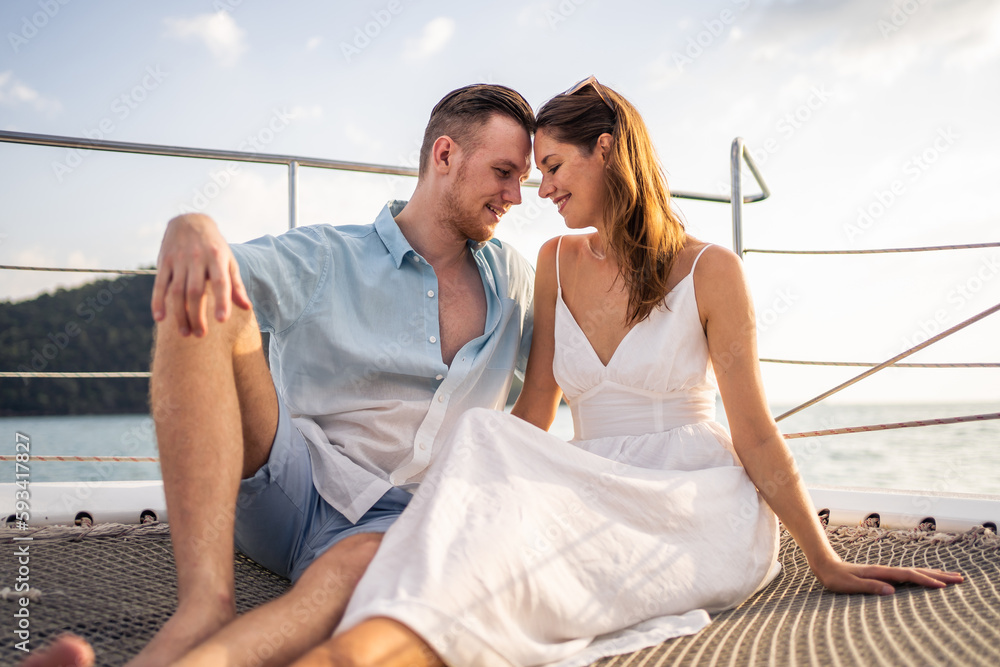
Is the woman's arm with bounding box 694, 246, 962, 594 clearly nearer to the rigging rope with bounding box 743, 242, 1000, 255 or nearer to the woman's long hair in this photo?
the woman's long hair

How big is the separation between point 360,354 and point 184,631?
0.68 metres

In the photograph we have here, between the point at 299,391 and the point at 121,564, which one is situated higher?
the point at 299,391

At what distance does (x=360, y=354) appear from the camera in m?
1.34

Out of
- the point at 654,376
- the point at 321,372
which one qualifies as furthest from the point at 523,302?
the point at 321,372

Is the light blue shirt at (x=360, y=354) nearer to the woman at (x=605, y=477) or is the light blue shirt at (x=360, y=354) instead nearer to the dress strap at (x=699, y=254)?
the woman at (x=605, y=477)

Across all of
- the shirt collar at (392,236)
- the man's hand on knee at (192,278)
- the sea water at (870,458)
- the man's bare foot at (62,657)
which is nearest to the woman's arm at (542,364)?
the shirt collar at (392,236)

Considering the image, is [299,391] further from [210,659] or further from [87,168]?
[87,168]

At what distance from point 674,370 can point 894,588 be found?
524mm

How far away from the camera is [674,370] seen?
52.2 inches

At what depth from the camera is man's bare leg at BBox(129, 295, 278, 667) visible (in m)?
0.79

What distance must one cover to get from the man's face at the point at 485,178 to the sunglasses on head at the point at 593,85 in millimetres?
171

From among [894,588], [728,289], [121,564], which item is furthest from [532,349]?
[121,564]

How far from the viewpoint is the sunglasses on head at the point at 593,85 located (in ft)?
4.75

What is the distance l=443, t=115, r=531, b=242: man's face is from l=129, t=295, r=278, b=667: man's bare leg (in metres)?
0.67
